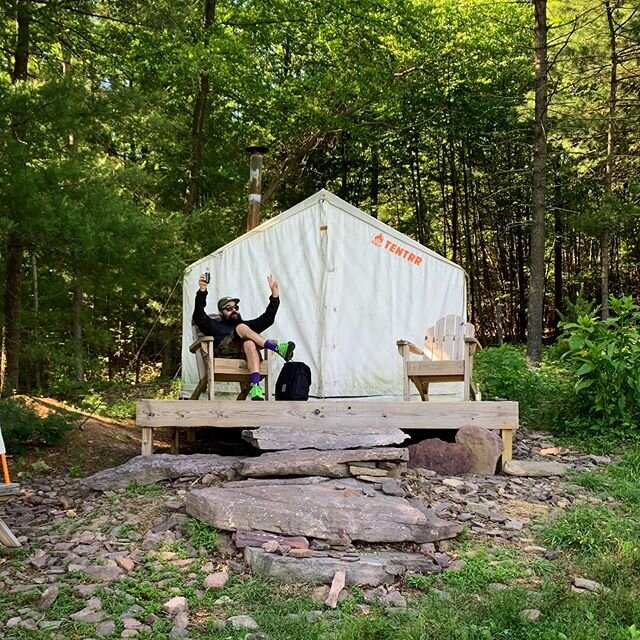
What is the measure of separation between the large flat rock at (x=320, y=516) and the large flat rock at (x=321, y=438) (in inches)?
27.7

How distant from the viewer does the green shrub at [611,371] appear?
5.32 meters

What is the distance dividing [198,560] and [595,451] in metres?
3.44

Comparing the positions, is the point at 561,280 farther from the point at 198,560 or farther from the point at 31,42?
the point at 198,560

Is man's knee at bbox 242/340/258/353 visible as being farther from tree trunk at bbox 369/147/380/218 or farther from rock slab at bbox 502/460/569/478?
tree trunk at bbox 369/147/380/218

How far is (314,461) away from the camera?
152 inches

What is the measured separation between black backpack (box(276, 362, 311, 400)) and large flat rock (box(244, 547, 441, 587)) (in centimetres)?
212

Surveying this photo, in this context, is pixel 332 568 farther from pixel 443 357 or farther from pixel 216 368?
pixel 443 357

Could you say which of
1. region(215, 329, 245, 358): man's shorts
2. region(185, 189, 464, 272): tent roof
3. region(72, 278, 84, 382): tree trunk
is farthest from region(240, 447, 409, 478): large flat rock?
region(72, 278, 84, 382): tree trunk

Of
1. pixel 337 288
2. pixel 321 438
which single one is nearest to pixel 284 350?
pixel 321 438

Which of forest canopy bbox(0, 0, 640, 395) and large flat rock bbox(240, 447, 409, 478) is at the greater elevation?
forest canopy bbox(0, 0, 640, 395)

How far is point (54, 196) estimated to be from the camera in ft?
15.5

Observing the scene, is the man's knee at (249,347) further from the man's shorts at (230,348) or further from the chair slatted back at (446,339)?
the chair slatted back at (446,339)

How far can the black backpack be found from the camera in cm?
507

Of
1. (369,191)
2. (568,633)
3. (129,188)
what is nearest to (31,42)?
(129,188)
